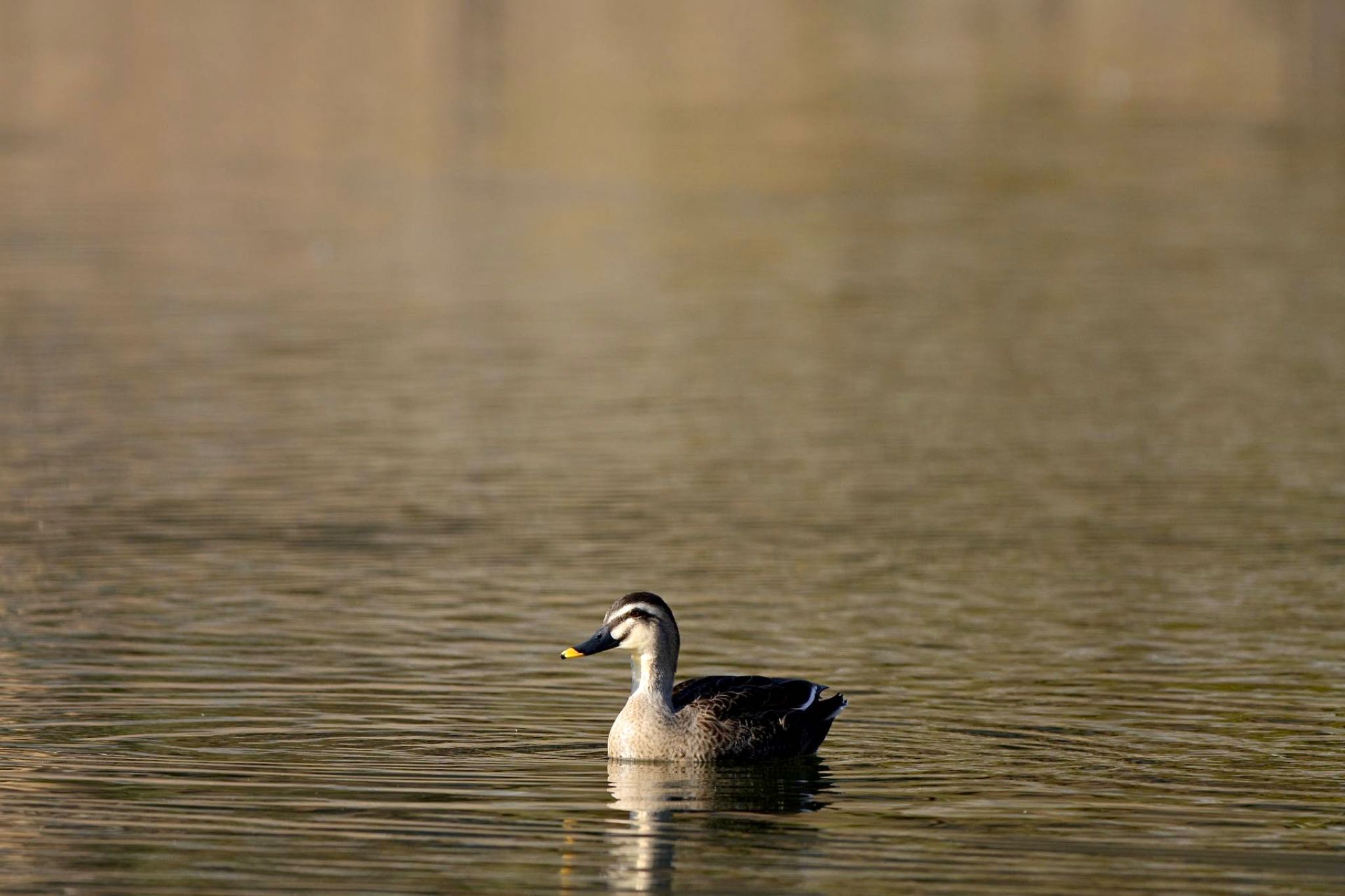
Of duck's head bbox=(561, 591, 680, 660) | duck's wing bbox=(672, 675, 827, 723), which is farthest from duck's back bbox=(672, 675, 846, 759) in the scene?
duck's head bbox=(561, 591, 680, 660)

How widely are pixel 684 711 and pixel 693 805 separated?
901 mm

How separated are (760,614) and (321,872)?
7.07m

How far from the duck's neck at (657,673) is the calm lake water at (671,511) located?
0.45m

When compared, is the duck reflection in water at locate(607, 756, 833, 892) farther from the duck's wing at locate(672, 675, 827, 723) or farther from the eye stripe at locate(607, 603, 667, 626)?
the eye stripe at locate(607, 603, 667, 626)

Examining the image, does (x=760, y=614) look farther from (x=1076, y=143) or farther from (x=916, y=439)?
(x=1076, y=143)

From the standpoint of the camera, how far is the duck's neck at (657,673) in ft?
43.1

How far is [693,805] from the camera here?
1242 centimetres

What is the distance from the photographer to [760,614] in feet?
57.4

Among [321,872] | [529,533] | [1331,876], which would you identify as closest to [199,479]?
[529,533]

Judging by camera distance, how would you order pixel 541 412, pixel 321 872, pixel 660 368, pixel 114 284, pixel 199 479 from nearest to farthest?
1. pixel 321 872
2. pixel 199 479
3. pixel 541 412
4. pixel 660 368
5. pixel 114 284

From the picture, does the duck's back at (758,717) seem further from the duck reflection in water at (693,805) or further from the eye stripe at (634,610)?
the eye stripe at (634,610)

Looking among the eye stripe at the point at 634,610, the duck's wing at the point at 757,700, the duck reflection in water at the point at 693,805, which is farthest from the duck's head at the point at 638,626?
the duck reflection in water at the point at 693,805

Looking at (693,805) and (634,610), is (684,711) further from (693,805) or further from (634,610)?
(693,805)

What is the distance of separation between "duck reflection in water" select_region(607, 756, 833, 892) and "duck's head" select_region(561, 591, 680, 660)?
60cm
